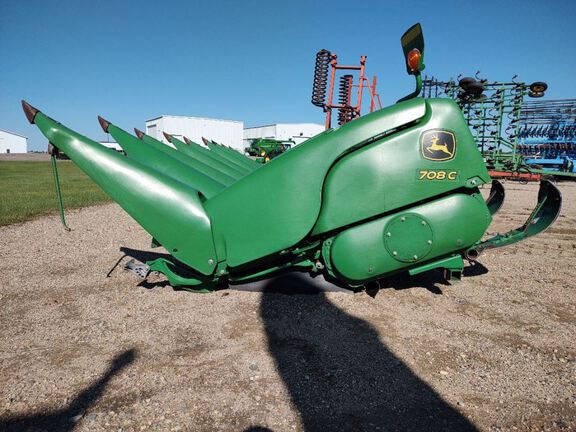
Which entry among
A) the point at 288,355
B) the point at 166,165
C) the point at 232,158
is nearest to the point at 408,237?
the point at 288,355

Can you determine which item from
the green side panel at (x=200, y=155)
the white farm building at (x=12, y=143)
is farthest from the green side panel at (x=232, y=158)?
the white farm building at (x=12, y=143)

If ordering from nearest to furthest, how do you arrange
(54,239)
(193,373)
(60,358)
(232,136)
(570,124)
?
(193,373), (60,358), (54,239), (570,124), (232,136)

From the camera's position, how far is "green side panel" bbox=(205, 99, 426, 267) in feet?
8.24

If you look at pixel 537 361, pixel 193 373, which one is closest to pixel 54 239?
pixel 193 373

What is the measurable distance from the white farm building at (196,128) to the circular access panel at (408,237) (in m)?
22.8

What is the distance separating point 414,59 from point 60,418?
125 inches

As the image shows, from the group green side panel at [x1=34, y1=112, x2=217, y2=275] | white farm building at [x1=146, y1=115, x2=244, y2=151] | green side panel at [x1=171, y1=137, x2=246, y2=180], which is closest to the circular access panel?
green side panel at [x1=34, y1=112, x2=217, y2=275]

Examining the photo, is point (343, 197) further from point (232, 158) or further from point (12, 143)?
point (12, 143)

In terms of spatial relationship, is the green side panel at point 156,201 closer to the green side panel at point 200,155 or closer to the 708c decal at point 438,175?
the 708c decal at point 438,175

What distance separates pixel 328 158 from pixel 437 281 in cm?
222

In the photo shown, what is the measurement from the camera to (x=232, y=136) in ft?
121

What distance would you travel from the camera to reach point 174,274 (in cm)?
297

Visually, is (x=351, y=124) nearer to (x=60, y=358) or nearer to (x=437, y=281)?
(x=437, y=281)

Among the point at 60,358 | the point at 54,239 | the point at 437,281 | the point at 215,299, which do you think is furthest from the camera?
the point at 54,239
